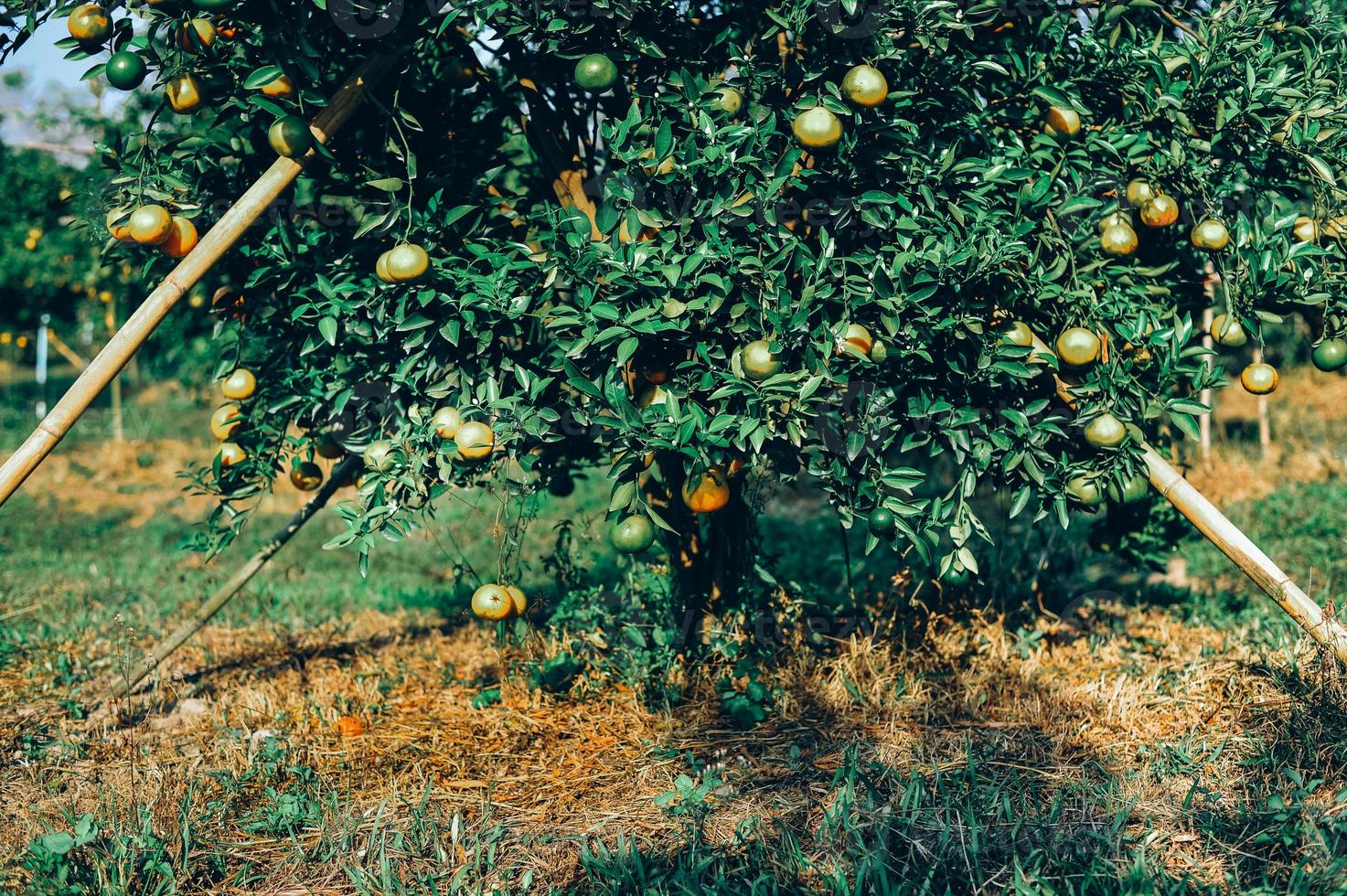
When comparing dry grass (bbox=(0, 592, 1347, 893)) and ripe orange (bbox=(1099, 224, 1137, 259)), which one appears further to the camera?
ripe orange (bbox=(1099, 224, 1137, 259))

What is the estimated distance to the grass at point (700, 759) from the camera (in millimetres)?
2268

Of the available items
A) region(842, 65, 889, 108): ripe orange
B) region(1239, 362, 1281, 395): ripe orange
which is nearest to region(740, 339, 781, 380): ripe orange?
region(842, 65, 889, 108): ripe orange

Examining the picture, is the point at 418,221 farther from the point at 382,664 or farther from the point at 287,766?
the point at 382,664

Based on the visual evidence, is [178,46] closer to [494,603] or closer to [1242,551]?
[494,603]

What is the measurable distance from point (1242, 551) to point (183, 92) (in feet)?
10.4

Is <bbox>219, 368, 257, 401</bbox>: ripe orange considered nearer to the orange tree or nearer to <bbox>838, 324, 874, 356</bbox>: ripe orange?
the orange tree

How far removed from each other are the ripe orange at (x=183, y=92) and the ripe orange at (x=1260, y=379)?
302 cm

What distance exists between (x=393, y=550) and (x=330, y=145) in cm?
412

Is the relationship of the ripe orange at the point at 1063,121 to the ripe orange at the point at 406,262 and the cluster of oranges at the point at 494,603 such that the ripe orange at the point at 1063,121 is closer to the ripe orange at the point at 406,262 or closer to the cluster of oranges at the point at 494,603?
the ripe orange at the point at 406,262

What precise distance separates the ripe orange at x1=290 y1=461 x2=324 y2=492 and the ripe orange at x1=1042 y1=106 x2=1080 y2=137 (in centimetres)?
255

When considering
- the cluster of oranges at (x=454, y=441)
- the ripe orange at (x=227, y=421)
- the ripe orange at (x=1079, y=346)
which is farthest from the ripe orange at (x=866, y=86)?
the ripe orange at (x=227, y=421)

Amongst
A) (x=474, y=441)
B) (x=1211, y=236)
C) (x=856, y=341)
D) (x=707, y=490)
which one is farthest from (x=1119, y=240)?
(x=474, y=441)

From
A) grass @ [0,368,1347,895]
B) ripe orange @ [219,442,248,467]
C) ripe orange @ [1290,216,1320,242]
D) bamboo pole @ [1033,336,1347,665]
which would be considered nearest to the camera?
grass @ [0,368,1347,895]

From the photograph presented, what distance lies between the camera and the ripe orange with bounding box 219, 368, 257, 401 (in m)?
3.12
